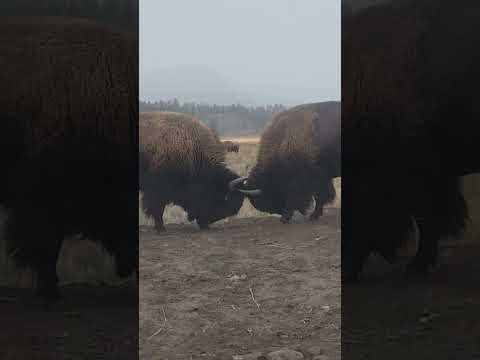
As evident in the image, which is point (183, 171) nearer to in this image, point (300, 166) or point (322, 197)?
point (300, 166)

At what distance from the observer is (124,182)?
2.27 metres

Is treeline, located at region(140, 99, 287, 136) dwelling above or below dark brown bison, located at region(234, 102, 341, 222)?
above

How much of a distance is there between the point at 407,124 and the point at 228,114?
27.0ft

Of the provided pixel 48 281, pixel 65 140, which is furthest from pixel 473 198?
pixel 48 281

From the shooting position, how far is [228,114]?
34.0ft

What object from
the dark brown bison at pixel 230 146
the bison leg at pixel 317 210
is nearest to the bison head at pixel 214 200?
the dark brown bison at pixel 230 146

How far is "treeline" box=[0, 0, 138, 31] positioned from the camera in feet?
7.30

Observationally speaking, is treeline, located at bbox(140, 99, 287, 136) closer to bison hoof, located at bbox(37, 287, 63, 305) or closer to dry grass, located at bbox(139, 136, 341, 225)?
dry grass, located at bbox(139, 136, 341, 225)

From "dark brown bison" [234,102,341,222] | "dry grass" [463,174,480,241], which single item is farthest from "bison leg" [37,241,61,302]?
"dark brown bison" [234,102,341,222]

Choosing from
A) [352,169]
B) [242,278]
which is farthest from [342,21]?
[242,278]

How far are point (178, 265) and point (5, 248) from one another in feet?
15.7

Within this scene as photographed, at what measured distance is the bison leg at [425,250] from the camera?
2312 millimetres

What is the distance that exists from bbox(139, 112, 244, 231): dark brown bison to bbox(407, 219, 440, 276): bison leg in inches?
219

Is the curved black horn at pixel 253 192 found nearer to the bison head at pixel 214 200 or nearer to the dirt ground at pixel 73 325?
the bison head at pixel 214 200
